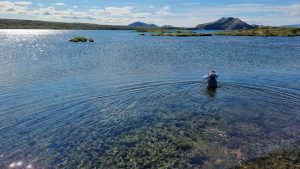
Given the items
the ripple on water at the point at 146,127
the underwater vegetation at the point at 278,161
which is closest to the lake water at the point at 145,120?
the ripple on water at the point at 146,127

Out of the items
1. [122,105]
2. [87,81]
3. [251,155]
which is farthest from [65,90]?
[251,155]

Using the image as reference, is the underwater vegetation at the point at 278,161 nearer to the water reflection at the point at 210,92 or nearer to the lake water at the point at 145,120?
the lake water at the point at 145,120

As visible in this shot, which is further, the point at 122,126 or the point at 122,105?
the point at 122,105

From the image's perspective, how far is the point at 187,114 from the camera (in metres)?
24.2

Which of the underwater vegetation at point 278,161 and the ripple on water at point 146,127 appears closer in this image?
the underwater vegetation at point 278,161

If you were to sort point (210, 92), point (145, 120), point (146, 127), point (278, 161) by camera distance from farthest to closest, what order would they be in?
1. point (210, 92)
2. point (145, 120)
3. point (146, 127)
4. point (278, 161)

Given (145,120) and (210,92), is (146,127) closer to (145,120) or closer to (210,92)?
(145,120)

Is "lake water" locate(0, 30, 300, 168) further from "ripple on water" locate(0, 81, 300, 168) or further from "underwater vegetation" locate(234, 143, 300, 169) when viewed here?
"underwater vegetation" locate(234, 143, 300, 169)

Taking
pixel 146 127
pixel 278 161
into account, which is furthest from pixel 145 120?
pixel 278 161

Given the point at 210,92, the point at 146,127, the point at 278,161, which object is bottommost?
the point at 146,127

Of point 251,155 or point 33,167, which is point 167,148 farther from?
point 33,167

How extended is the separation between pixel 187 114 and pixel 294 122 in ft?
27.3

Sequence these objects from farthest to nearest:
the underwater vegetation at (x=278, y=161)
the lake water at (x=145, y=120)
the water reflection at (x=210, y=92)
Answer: the water reflection at (x=210, y=92), the lake water at (x=145, y=120), the underwater vegetation at (x=278, y=161)

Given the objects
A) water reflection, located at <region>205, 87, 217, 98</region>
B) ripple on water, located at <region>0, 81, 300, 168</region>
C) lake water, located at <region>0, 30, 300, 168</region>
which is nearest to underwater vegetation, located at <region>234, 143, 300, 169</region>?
lake water, located at <region>0, 30, 300, 168</region>
